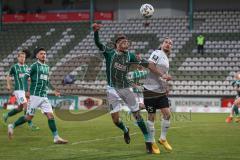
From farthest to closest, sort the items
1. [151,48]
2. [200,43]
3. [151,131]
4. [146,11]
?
1. [151,48]
2. [200,43]
3. [146,11]
4. [151,131]

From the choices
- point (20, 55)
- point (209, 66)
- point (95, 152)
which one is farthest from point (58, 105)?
point (95, 152)

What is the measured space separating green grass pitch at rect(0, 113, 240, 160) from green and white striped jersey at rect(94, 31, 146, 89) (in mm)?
1522

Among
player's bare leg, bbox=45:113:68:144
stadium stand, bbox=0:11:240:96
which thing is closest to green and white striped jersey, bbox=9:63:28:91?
player's bare leg, bbox=45:113:68:144

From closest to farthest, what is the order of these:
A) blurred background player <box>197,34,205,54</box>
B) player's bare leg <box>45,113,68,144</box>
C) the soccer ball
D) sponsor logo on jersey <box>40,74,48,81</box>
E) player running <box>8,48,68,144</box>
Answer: player's bare leg <box>45,113,68,144</box> < player running <box>8,48,68,144</box> < sponsor logo on jersey <box>40,74,48,81</box> < the soccer ball < blurred background player <box>197,34,205,54</box>

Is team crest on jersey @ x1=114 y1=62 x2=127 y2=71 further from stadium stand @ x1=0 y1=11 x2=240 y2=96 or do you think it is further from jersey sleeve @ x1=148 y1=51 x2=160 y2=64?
stadium stand @ x1=0 y1=11 x2=240 y2=96

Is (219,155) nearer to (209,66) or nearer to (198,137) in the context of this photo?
(198,137)

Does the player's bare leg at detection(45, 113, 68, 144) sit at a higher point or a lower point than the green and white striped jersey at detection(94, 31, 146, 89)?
lower

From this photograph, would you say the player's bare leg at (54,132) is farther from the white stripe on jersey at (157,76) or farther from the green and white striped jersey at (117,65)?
the white stripe on jersey at (157,76)

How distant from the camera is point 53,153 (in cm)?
1207

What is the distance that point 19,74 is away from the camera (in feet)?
62.9

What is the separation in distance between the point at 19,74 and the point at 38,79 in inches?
190

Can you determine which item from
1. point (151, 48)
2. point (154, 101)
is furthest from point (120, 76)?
point (151, 48)

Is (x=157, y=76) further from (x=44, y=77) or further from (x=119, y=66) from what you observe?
(x=44, y=77)

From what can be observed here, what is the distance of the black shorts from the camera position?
12797 millimetres
